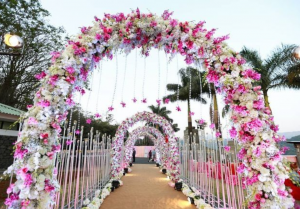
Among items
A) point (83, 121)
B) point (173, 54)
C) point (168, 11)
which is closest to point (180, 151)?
point (173, 54)

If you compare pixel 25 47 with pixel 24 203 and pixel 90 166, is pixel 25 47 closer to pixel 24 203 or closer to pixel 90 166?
pixel 90 166

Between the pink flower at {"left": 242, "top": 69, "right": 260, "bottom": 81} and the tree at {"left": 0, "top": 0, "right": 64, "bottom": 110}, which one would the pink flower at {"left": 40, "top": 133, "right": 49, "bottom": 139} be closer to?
the pink flower at {"left": 242, "top": 69, "right": 260, "bottom": 81}

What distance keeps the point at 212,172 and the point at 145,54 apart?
3601mm

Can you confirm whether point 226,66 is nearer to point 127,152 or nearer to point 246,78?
point 246,78

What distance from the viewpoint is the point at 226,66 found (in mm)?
2609

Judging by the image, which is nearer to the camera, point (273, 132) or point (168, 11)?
point (273, 132)

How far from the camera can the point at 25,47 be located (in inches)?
435

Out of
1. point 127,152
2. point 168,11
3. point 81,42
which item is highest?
point 168,11

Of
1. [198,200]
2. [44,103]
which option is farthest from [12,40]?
[198,200]

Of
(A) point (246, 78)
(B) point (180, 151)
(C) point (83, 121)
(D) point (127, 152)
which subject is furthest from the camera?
→ (C) point (83, 121)

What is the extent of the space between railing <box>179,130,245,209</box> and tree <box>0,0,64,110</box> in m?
10.8

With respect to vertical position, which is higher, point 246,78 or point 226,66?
point 226,66

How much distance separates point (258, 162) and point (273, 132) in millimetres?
479

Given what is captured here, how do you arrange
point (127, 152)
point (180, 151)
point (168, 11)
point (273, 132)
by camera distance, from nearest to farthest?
point (273, 132) → point (168, 11) → point (180, 151) → point (127, 152)
